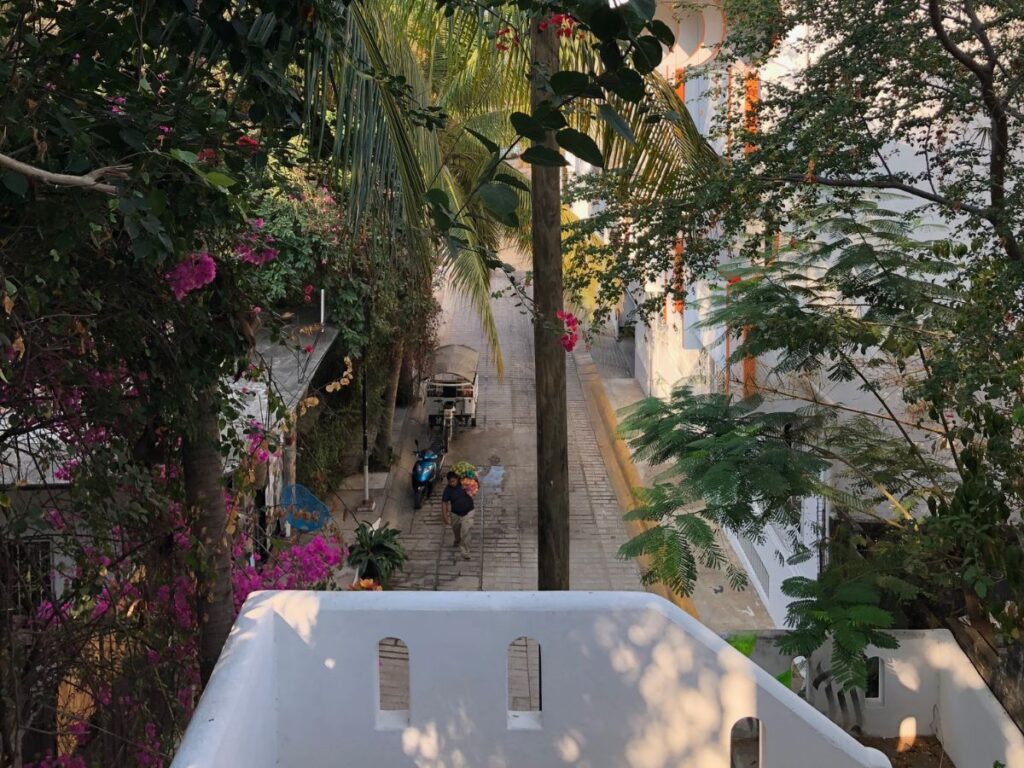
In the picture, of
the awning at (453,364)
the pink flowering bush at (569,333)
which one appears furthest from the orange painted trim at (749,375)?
the awning at (453,364)

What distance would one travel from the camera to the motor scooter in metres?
16.7

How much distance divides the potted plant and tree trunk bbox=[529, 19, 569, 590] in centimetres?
546

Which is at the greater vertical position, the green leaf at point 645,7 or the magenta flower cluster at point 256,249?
the green leaf at point 645,7

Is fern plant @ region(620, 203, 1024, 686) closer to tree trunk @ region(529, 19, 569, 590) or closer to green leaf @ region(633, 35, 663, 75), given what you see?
tree trunk @ region(529, 19, 569, 590)

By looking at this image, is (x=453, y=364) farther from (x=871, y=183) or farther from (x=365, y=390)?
(x=871, y=183)

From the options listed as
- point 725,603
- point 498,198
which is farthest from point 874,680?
point 498,198

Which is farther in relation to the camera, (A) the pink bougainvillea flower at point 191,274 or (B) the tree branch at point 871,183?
(B) the tree branch at point 871,183

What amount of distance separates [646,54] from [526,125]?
0.35 m

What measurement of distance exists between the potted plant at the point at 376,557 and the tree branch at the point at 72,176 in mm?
9976

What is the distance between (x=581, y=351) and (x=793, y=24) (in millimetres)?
20552

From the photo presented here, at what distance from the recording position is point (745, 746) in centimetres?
578

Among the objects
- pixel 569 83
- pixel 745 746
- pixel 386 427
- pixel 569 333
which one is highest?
pixel 569 83

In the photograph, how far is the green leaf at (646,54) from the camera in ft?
7.62

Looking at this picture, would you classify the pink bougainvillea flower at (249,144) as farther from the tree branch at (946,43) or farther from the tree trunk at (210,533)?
the tree branch at (946,43)
